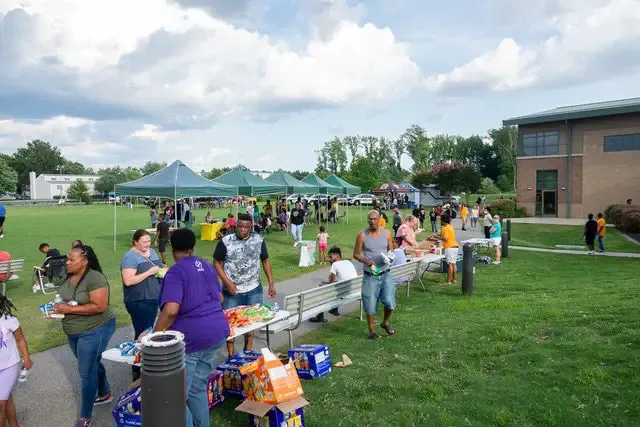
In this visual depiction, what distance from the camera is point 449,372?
5.29 metres

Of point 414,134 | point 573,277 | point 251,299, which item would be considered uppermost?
point 414,134

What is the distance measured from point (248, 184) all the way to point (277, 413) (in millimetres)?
18242

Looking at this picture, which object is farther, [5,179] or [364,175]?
[364,175]

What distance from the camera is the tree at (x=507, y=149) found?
3182 inches

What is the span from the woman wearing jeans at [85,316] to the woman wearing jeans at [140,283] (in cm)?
84

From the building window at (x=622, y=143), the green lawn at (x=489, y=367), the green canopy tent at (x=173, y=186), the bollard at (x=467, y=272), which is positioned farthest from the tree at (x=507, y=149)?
→ the green lawn at (x=489, y=367)

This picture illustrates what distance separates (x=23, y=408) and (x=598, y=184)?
128 ft

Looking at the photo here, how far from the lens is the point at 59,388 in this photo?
5.33 m

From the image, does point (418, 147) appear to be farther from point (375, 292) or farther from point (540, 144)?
point (375, 292)

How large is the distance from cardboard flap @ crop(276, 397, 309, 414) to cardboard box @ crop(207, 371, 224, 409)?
0.99 m

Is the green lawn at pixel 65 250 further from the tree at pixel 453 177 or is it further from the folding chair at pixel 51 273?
the tree at pixel 453 177

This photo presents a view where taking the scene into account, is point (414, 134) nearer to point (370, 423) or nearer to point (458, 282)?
point (458, 282)

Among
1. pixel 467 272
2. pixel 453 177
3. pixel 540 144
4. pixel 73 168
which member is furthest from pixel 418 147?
pixel 73 168

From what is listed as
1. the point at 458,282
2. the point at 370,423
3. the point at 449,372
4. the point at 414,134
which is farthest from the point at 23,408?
the point at 414,134
